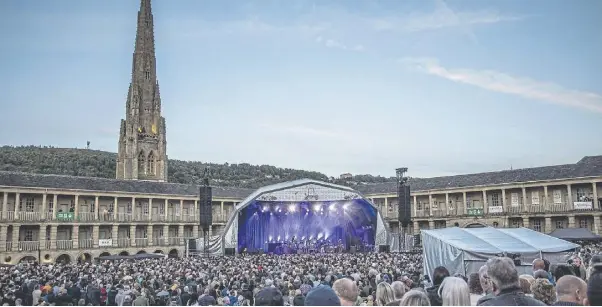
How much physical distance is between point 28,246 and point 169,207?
15898 millimetres

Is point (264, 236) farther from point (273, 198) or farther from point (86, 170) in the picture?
point (86, 170)

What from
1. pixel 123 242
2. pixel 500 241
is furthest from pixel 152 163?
pixel 500 241

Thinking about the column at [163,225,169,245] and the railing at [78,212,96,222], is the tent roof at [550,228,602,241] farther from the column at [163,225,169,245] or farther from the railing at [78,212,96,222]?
the railing at [78,212,96,222]

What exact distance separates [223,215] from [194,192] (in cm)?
434

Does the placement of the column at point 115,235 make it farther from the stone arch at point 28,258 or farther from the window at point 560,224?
the window at point 560,224

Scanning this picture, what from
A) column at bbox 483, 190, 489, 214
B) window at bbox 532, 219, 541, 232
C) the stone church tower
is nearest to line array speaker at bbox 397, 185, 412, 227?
column at bbox 483, 190, 489, 214

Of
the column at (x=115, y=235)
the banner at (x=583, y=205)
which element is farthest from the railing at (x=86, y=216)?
the banner at (x=583, y=205)

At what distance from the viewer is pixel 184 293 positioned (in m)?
14.2

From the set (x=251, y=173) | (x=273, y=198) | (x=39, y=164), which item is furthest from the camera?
(x=251, y=173)

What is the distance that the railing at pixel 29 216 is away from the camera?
4300 centimetres

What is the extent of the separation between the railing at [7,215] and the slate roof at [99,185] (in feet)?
7.67

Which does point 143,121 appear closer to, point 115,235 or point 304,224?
point 115,235

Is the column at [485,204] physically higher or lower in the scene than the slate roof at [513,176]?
lower

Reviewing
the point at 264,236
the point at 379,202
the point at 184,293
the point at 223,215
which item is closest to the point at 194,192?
the point at 223,215
